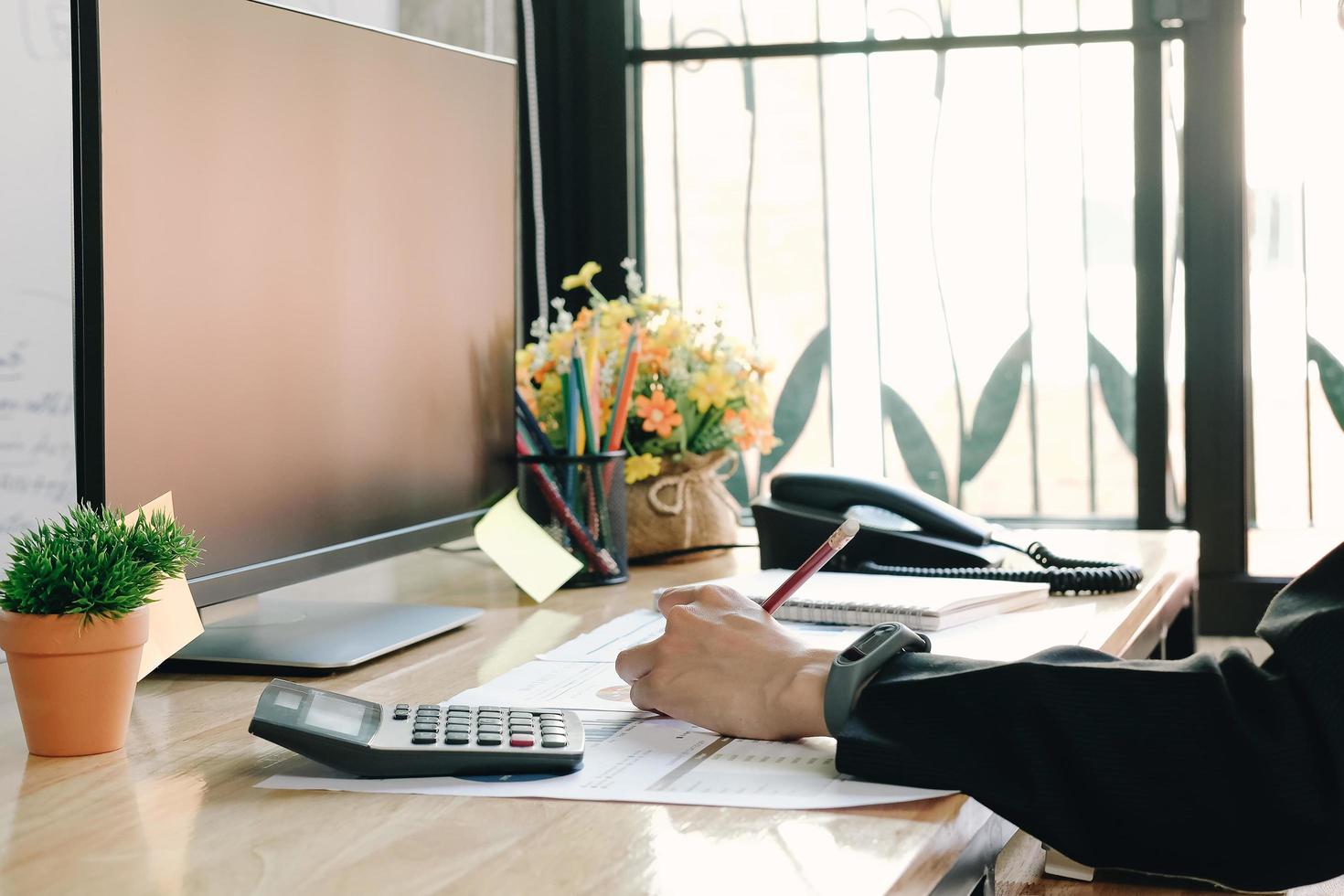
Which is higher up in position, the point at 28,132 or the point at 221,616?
the point at 28,132

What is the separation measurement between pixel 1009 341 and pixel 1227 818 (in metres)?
1.41

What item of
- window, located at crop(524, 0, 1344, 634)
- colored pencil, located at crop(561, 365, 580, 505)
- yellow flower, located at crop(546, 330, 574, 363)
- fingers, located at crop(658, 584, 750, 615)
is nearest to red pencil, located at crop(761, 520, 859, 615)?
fingers, located at crop(658, 584, 750, 615)

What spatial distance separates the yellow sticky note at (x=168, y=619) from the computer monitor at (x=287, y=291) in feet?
0.10

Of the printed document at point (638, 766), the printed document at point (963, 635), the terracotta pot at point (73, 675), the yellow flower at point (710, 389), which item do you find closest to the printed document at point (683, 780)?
the printed document at point (638, 766)

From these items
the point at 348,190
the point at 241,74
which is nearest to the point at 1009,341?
the point at 348,190

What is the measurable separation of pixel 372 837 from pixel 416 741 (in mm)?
98

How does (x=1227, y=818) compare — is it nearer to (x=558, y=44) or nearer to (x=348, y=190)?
(x=348, y=190)

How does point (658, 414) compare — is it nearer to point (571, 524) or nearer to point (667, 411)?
point (667, 411)

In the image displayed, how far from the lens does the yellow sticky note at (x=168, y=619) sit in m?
0.88

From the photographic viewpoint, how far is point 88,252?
847mm

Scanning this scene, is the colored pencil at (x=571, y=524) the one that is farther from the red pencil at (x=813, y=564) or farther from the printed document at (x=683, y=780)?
the printed document at (x=683, y=780)

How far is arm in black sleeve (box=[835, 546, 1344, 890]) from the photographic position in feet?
2.24

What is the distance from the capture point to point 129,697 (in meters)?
0.80

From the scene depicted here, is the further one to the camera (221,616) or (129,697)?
(221,616)
